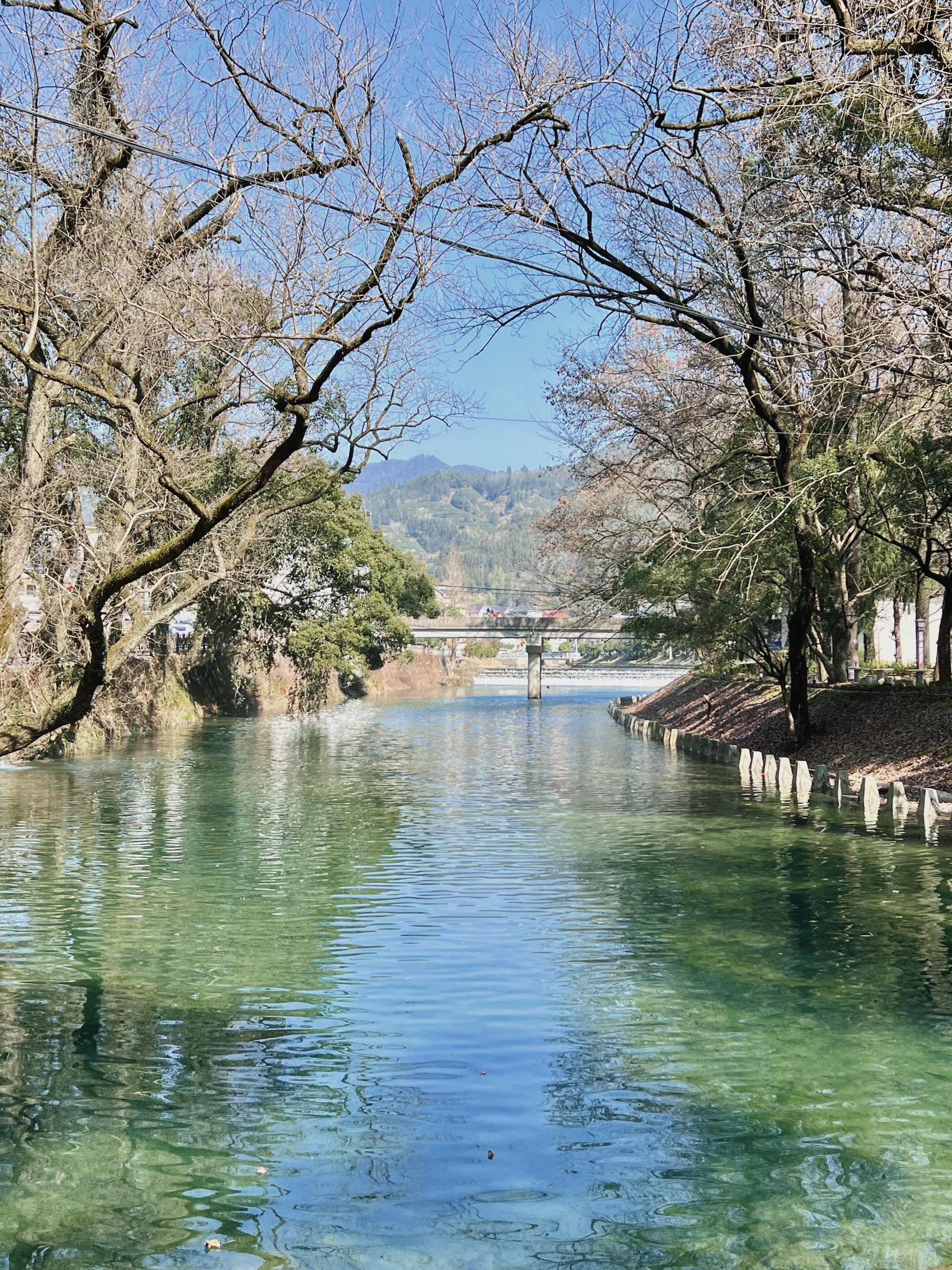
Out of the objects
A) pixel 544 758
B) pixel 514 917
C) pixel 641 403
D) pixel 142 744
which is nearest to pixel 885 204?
pixel 514 917

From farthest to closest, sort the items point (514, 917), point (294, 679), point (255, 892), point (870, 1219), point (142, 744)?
1. point (294, 679)
2. point (142, 744)
3. point (255, 892)
4. point (514, 917)
5. point (870, 1219)

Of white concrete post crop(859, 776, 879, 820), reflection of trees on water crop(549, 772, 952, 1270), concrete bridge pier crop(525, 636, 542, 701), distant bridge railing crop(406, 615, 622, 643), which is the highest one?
distant bridge railing crop(406, 615, 622, 643)

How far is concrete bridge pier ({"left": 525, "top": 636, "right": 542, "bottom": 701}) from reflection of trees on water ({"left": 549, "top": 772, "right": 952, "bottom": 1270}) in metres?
76.6

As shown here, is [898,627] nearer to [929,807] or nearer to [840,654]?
[840,654]

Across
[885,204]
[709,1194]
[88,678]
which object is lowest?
[709,1194]

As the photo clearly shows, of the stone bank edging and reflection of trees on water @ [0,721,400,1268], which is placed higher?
the stone bank edging

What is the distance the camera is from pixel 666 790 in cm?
2839

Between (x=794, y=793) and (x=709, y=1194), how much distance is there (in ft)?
65.6

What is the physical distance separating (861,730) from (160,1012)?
71.6ft

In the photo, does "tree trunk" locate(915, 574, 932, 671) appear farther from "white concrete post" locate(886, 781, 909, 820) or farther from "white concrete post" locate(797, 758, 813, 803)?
"white concrete post" locate(886, 781, 909, 820)

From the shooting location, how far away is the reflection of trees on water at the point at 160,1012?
23.4ft

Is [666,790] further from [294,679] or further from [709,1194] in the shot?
[294,679]

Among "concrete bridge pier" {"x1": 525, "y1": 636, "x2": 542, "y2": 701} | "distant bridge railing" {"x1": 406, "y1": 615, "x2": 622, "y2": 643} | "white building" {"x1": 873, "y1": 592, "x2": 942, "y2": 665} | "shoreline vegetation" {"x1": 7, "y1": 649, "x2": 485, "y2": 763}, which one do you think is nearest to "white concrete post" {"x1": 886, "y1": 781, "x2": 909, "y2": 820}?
"shoreline vegetation" {"x1": 7, "y1": 649, "x2": 485, "y2": 763}

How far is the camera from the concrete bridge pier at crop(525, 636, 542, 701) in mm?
94188
